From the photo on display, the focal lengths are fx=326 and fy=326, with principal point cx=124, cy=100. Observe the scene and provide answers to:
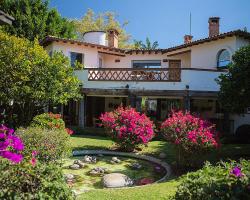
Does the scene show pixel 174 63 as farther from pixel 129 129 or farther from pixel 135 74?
pixel 129 129

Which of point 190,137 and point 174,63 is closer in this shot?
point 190,137

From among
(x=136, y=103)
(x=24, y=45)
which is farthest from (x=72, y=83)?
(x=136, y=103)

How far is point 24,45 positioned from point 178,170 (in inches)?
411

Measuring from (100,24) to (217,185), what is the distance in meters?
45.5

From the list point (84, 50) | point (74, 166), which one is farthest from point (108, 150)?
point (84, 50)

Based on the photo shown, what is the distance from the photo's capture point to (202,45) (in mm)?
23953

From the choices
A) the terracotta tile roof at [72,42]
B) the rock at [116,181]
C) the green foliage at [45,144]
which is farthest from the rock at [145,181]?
the terracotta tile roof at [72,42]

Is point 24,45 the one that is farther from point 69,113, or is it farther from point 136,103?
point 69,113

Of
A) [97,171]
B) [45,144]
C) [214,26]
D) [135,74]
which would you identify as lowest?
[97,171]

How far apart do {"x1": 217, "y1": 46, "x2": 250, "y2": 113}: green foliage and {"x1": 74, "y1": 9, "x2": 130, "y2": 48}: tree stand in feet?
→ 110

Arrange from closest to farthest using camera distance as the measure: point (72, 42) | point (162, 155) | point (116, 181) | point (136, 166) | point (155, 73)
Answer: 1. point (116, 181)
2. point (136, 166)
3. point (162, 155)
4. point (155, 73)
5. point (72, 42)

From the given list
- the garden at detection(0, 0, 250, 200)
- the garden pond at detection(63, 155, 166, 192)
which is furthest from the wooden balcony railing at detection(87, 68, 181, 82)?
the garden pond at detection(63, 155, 166, 192)

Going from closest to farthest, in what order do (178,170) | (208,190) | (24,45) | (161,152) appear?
(208,190) → (178,170) → (161,152) → (24,45)

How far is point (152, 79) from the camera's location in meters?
21.8
